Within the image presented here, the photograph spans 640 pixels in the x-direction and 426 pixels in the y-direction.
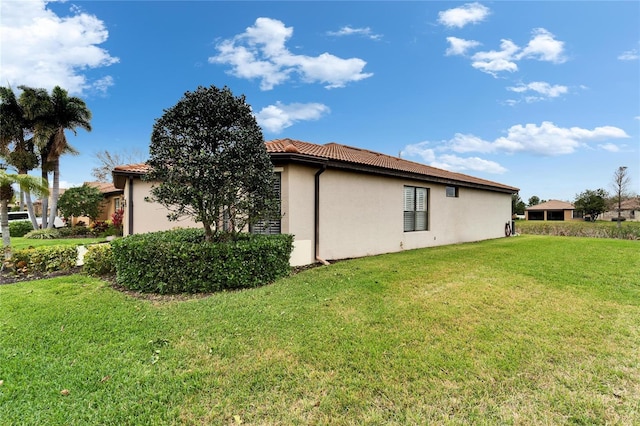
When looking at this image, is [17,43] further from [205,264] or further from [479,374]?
[479,374]

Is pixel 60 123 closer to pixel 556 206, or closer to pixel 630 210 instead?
pixel 556 206

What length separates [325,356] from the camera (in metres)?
3.14

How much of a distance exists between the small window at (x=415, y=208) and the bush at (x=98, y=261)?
9732mm

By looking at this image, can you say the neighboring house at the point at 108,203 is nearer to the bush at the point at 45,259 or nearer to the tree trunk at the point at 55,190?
the tree trunk at the point at 55,190

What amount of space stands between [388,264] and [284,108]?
993 centimetres

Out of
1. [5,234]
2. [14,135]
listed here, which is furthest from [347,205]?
[14,135]

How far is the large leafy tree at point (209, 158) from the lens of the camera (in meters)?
5.56

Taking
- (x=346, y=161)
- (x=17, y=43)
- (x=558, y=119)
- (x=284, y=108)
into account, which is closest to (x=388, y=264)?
(x=346, y=161)

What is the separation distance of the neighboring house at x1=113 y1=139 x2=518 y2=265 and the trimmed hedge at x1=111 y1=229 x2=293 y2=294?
1511 millimetres

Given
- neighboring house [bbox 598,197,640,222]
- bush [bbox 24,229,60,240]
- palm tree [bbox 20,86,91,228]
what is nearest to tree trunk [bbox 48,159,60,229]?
palm tree [bbox 20,86,91,228]

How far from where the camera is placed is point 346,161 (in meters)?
8.68

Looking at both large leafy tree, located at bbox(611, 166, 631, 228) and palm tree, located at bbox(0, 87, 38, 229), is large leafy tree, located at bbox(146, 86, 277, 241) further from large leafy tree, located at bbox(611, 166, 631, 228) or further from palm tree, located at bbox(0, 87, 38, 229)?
large leafy tree, located at bbox(611, 166, 631, 228)

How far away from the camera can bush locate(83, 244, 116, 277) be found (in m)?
6.96

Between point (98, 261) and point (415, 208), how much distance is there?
1077cm
